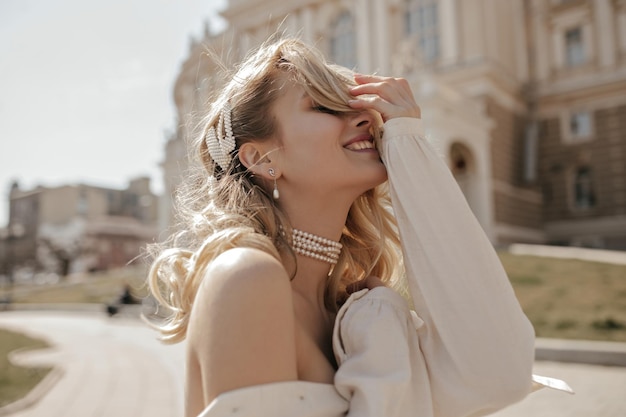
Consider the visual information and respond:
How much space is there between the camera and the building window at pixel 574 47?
90.5 ft

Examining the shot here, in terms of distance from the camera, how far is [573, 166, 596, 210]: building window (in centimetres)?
2631

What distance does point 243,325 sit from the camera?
1.33 metres

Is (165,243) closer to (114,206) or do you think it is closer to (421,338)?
(421,338)

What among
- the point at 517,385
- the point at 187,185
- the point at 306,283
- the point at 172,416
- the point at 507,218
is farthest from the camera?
the point at 507,218

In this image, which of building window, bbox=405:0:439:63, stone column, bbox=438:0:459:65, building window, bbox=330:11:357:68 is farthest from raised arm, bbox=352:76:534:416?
building window, bbox=330:11:357:68

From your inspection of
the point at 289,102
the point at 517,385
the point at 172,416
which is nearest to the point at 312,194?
the point at 289,102

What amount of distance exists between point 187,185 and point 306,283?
59cm

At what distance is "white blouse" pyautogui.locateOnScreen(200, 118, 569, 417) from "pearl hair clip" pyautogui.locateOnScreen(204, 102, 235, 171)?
1.56ft

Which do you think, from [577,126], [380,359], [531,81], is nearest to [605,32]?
[531,81]

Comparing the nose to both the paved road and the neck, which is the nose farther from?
the paved road

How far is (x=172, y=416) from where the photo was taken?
19.0 feet

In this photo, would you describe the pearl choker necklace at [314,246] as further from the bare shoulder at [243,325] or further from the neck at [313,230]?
the bare shoulder at [243,325]

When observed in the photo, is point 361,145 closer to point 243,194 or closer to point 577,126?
point 243,194

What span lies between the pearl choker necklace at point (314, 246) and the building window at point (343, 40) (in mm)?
27559
